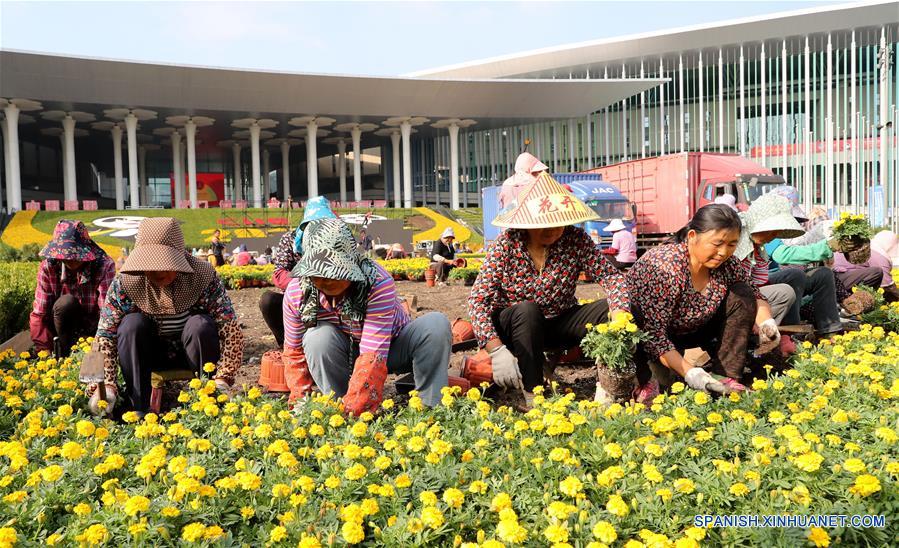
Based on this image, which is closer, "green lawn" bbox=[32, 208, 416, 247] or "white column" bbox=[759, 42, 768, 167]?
"green lawn" bbox=[32, 208, 416, 247]

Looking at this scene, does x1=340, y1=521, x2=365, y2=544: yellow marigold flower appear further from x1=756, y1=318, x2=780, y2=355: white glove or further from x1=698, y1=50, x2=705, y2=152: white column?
x1=698, y1=50, x2=705, y2=152: white column

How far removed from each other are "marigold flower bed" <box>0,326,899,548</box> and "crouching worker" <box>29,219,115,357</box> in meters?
1.87

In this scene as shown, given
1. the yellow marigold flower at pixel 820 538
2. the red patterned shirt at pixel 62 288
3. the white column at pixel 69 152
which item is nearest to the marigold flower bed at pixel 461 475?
the yellow marigold flower at pixel 820 538

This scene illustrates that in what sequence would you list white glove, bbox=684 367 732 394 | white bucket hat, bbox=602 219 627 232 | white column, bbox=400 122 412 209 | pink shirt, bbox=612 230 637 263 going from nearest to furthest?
white glove, bbox=684 367 732 394 → pink shirt, bbox=612 230 637 263 → white bucket hat, bbox=602 219 627 232 → white column, bbox=400 122 412 209

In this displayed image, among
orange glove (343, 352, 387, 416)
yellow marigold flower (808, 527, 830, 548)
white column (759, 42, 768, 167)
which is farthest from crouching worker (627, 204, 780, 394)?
white column (759, 42, 768, 167)

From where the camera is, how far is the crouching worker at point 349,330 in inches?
115

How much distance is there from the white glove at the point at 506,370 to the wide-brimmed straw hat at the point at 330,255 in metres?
0.82

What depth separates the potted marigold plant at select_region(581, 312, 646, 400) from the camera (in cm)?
311

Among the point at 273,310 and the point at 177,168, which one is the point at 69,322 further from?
the point at 177,168

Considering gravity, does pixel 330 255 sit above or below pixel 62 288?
above

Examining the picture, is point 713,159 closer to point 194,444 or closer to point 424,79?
point 194,444

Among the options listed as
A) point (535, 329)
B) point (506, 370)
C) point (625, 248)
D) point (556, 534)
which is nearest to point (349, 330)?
point (506, 370)

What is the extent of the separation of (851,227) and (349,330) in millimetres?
4535

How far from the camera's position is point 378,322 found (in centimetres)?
316
